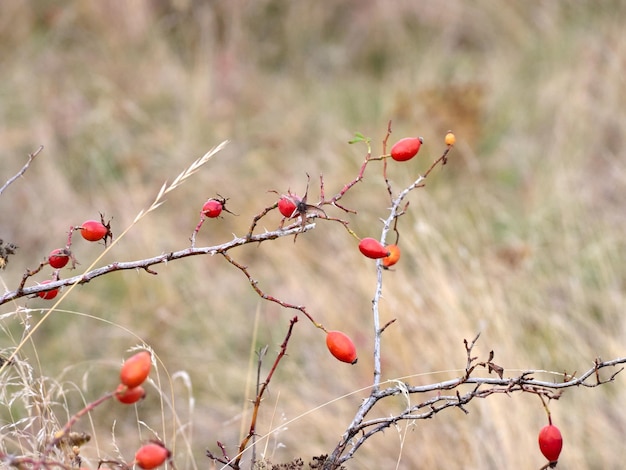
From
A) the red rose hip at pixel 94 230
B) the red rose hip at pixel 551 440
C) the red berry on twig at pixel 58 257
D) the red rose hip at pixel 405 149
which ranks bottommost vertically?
the red rose hip at pixel 551 440

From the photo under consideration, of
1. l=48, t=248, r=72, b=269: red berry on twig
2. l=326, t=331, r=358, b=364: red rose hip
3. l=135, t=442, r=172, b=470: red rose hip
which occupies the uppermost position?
l=48, t=248, r=72, b=269: red berry on twig

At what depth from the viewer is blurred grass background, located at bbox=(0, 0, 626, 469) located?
9.12ft

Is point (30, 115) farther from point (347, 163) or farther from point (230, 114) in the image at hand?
point (347, 163)

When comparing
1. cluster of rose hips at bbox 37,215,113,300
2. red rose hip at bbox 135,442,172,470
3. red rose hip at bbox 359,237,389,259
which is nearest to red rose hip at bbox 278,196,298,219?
red rose hip at bbox 359,237,389,259

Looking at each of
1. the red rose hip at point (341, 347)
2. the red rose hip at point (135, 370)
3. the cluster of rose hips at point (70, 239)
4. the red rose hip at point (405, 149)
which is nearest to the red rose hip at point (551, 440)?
the red rose hip at point (341, 347)

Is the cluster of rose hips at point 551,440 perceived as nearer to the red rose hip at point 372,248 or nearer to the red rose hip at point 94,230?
the red rose hip at point 372,248

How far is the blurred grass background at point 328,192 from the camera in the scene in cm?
278

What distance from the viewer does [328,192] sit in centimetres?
448

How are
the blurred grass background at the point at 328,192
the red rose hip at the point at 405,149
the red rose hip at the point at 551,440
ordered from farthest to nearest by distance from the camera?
the blurred grass background at the point at 328,192 → the red rose hip at the point at 405,149 → the red rose hip at the point at 551,440

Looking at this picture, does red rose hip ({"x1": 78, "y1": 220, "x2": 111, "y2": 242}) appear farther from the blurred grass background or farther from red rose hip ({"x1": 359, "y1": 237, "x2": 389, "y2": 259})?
red rose hip ({"x1": 359, "y1": 237, "x2": 389, "y2": 259})

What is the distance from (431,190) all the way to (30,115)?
2.64m

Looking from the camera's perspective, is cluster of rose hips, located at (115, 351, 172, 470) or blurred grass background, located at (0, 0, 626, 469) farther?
blurred grass background, located at (0, 0, 626, 469)

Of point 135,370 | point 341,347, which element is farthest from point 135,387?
point 341,347

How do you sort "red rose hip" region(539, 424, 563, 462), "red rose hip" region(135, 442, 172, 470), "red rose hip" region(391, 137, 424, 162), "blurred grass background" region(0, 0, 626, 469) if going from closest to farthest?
"red rose hip" region(135, 442, 172, 470)
"red rose hip" region(539, 424, 563, 462)
"red rose hip" region(391, 137, 424, 162)
"blurred grass background" region(0, 0, 626, 469)
